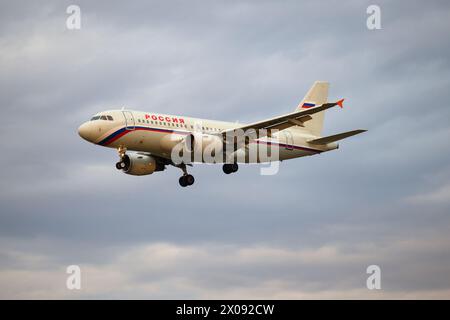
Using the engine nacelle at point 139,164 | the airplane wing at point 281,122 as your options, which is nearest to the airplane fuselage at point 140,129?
the engine nacelle at point 139,164

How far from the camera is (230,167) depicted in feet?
226

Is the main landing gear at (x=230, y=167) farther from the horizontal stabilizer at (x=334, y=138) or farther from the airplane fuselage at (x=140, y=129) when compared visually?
the horizontal stabilizer at (x=334, y=138)

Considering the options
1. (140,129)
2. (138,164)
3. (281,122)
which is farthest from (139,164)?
(281,122)

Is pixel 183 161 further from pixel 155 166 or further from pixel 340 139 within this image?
pixel 340 139

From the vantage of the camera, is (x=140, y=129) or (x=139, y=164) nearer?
(x=140, y=129)

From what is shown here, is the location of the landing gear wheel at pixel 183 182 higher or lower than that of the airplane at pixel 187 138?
lower

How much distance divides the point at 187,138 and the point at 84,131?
25.4 feet

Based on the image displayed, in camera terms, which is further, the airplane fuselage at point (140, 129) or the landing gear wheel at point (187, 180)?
the landing gear wheel at point (187, 180)

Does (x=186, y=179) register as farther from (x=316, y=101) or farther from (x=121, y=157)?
(x=316, y=101)

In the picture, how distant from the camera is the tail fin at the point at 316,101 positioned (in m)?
75.6

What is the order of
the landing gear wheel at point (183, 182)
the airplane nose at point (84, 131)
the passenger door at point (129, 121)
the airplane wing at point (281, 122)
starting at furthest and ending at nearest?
the landing gear wheel at point (183, 182), the passenger door at point (129, 121), the airplane nose at point (84, 131), the airplane wing at point (281, 122)

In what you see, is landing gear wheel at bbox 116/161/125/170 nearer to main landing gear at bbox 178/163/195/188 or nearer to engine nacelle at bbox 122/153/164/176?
engine nacelle at bbox 122/153/164/176

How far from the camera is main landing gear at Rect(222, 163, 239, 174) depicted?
2712 inches

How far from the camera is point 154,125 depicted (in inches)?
2520
